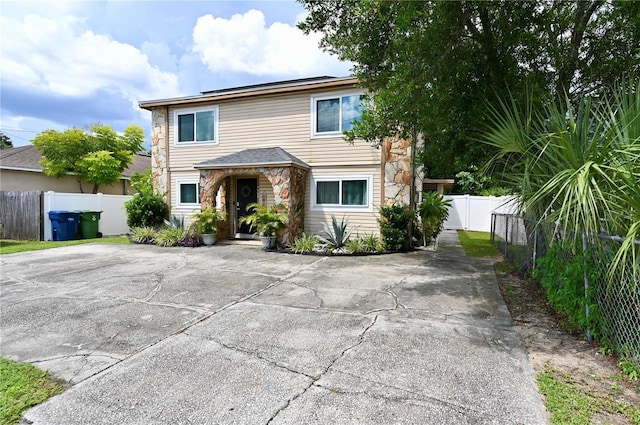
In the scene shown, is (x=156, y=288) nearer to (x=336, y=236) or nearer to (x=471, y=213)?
(x=336, y=236)

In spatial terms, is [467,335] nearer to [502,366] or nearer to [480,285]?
[502,366]

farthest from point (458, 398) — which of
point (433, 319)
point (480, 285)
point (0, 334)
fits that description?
point (0, 334)

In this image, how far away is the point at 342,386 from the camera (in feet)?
8.51

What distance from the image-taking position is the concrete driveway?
2.32 m

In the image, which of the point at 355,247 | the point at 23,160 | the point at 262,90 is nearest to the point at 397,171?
the point at 355,247

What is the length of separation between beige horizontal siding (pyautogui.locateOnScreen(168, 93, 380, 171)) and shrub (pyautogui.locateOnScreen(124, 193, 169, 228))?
1.75m

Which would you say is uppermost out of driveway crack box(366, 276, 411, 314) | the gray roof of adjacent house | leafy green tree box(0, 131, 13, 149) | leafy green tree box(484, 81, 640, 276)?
leafy green tree box(0, 131, 13, 149)

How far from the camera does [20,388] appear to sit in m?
2.55

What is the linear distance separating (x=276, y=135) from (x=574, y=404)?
10.5 metres

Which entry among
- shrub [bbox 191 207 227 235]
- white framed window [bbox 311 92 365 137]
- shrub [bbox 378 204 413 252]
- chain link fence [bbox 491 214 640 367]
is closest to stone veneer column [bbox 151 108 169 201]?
shrub [bbox 191 207 227 235]

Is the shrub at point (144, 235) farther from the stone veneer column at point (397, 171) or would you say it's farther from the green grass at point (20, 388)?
the green grass at point (20, 388)

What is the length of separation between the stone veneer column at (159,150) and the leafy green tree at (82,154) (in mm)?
6559

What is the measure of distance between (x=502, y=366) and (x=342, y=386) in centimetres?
155

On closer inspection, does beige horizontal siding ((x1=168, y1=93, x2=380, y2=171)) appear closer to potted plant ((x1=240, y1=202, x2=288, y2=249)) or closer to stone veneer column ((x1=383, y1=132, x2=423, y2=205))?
stone veneer column ((x1=383, y1=132, x2=423, y2=205))
